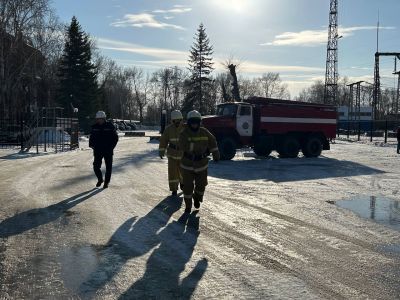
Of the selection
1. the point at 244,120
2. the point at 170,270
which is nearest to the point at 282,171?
the point at 244,120

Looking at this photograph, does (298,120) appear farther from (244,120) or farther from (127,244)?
(127,244)

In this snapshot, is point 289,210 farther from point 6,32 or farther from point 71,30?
point 71,30

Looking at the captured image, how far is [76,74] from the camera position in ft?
188

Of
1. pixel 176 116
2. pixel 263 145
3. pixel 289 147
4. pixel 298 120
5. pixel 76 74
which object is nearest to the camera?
pixel 176 116

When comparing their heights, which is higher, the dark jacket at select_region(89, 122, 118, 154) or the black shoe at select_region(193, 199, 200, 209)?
the dark jacket at select_region(89, 122, 118, 154)

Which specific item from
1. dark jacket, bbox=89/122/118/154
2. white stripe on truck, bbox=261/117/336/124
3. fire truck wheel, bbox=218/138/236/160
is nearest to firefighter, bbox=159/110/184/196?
dark jacket, bbox=89/122/118/154

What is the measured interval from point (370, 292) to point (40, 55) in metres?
48.0

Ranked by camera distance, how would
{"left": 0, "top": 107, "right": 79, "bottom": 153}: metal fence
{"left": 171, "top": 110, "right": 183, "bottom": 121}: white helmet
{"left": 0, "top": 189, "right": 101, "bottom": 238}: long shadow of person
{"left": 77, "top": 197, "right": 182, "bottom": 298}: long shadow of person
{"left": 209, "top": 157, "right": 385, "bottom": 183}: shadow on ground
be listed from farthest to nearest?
{"left": 0, "top": 107, "right": 79, "bottom": 153}: metal fence, {"left": 209, "top": 157, "right": 385, "bottom": 183}: shadow on ground, {"left": 171, "top": 110, "right": 183, "bottom": 121}: white helmet, {"left": 0, "top": 189, "right": 101, "bottom": 238}: long shadow of person, {"left": 77, "top": 197, "right": 182, "bottom": 298}: long shadow of person

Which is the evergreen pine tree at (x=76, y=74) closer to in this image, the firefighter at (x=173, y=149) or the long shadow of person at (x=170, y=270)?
the firefighter at (x=173, y=149)

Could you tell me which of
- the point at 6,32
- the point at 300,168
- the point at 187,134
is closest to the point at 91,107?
the point at 6,32

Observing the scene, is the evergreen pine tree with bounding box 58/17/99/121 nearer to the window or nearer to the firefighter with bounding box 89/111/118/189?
the window

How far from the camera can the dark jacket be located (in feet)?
39.0

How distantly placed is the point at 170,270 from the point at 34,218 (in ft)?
12.1

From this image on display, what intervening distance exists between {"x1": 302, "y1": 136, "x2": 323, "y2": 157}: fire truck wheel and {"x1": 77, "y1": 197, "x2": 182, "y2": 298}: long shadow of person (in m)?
16.3
